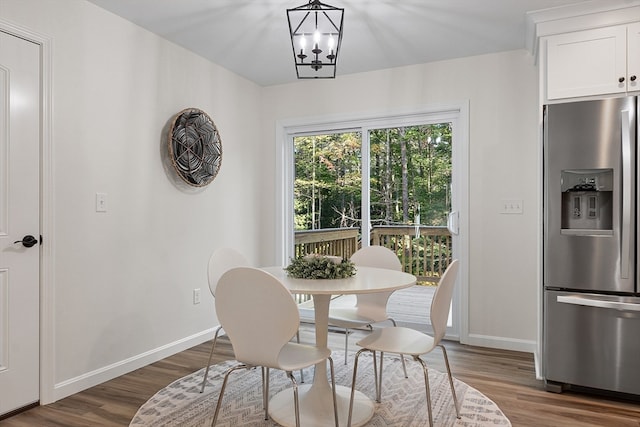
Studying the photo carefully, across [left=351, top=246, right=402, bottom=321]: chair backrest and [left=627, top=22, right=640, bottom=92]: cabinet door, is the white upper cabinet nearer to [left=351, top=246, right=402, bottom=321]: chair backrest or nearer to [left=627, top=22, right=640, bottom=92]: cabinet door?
[left=627, top=22, right=640, bottom=92]: cabinet door

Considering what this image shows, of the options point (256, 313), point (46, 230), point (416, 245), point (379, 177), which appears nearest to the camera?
point (256, 313)

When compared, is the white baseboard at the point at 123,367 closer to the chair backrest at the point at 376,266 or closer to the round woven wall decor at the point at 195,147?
the round woven wall decor at the point at 195,147

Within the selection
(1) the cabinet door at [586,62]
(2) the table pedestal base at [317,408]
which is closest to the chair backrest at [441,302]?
(2) the table pedestal base at [317,408]

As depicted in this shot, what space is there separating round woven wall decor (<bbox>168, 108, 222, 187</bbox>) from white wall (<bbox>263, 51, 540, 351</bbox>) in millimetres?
1864

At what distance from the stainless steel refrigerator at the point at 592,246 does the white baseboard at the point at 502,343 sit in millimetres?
753

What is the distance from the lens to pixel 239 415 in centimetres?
233

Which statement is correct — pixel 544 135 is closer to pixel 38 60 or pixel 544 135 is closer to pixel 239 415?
pixel 239 415

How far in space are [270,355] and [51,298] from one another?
151 cm

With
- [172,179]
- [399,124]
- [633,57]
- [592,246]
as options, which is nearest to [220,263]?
[172,179]

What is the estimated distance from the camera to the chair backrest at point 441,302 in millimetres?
2021

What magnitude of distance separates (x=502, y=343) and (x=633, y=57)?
2232mm

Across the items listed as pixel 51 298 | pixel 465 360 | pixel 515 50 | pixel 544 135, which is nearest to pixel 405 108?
pixel 515 50

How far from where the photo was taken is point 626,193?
2490 millimetres

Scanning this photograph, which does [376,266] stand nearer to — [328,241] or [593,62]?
[328,241]
